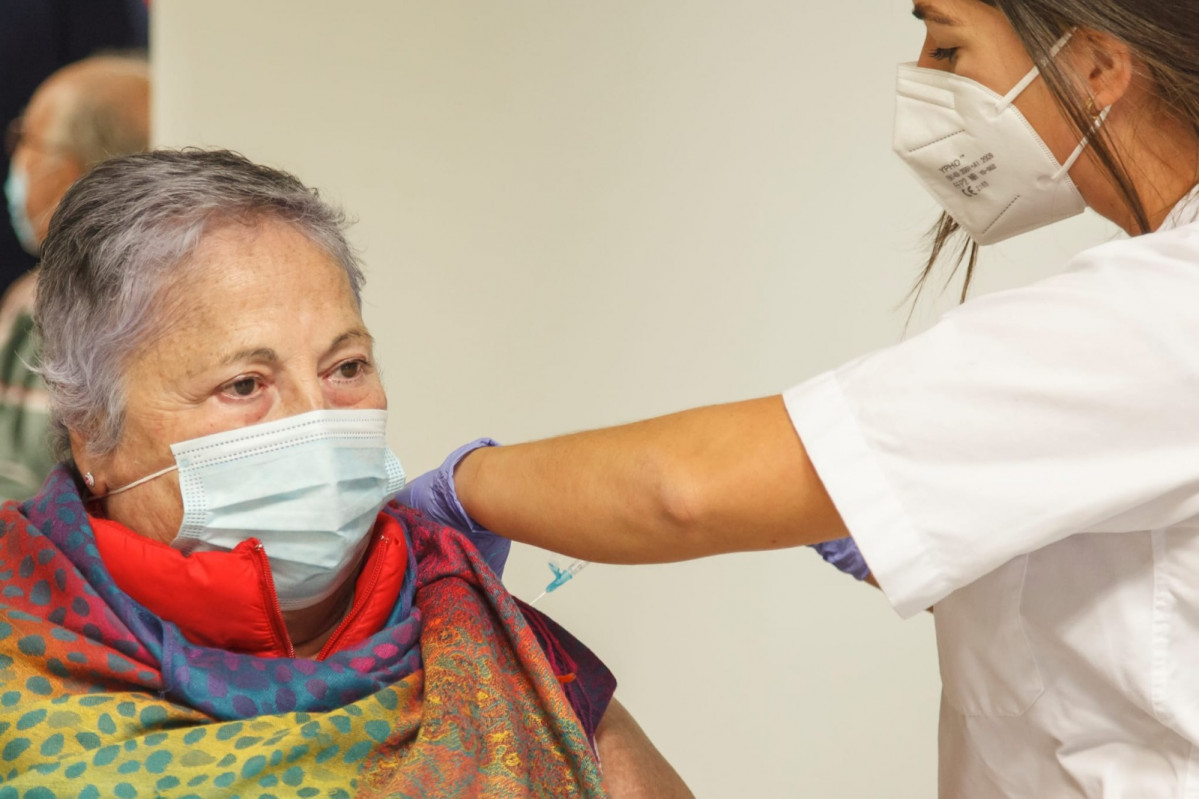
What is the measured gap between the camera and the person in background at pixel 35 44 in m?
1.95

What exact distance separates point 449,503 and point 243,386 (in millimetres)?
292

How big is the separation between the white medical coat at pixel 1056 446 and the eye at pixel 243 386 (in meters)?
0.63

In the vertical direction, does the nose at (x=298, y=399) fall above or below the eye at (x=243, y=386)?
below

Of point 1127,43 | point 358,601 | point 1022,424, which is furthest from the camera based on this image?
point 358,601

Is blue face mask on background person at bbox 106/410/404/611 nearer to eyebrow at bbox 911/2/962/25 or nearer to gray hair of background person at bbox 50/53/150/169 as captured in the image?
eyebrow at bbox 911/2/962/25

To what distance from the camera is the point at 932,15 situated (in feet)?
4.31

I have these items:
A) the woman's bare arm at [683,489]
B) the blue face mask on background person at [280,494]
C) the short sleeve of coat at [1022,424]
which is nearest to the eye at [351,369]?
the blue face mask on background person at [280,494]

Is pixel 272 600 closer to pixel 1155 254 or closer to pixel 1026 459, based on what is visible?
pixel 1026 459

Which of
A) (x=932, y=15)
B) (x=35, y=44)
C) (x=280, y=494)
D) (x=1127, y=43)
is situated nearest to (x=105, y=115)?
(x=35, y=44)

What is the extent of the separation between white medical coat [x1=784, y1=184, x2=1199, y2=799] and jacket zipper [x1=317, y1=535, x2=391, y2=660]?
0.59 metres

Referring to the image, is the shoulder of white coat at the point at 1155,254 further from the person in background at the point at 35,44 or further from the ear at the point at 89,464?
the person in background at the point at 35,44

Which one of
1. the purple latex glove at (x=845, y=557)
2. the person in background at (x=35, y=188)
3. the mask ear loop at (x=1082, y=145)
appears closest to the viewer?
the mask ear loop at (x=1082, y=145)

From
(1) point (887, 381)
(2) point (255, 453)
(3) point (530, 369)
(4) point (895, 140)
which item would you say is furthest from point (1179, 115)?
(3) point (530, 369)

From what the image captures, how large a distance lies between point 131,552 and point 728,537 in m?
0.66
